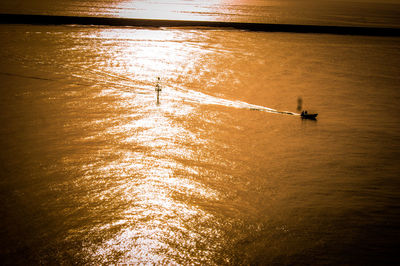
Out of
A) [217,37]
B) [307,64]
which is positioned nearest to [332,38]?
[217,37]

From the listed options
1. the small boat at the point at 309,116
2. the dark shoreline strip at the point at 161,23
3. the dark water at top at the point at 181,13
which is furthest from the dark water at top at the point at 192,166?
the dark water at top at the point at 181,13

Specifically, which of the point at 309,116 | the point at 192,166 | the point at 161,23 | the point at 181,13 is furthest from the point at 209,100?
the point at 181,13

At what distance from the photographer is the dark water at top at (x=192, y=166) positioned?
8.96 ft

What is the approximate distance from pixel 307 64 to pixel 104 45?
21.5 ft

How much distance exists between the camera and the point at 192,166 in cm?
395

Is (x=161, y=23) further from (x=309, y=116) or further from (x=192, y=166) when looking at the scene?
(x=192, y=166)

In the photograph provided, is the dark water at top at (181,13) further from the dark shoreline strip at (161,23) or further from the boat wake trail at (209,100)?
the boat wake trail at (209,100)

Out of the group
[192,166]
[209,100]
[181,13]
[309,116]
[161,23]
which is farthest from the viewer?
[181,13]

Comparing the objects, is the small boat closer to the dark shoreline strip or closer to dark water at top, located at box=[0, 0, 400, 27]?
the dark shoreline strip

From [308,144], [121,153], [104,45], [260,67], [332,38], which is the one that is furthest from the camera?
[332,38]

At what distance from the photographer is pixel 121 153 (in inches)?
162

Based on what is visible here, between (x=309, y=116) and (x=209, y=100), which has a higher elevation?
(x=209, y=100)

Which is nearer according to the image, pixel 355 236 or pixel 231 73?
pixel 355 236

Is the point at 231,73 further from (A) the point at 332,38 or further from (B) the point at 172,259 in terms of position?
(A) the point at 332,38
